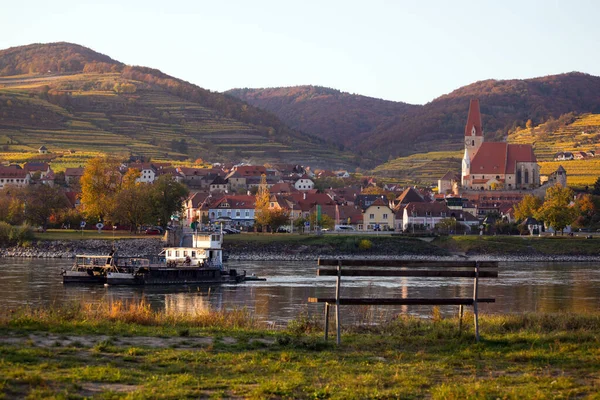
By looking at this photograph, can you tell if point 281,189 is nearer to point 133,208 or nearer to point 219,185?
point 219,185

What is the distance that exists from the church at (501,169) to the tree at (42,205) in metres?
65.9

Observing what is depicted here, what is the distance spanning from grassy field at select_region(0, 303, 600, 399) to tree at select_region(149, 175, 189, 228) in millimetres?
71702

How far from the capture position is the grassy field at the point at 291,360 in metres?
10.9

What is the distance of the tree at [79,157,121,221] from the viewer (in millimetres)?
91312

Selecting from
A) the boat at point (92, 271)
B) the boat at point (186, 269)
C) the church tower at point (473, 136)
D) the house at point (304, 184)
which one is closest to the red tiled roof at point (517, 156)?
the church tower at point (473, 136)

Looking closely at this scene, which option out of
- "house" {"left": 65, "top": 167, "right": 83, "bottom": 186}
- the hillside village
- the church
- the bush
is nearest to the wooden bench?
the hillside village

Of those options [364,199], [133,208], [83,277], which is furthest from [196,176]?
[83,277]

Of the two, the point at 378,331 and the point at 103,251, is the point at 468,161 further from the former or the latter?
the point at 378,331

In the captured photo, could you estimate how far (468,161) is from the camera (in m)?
145

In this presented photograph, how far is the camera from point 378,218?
4031 inches

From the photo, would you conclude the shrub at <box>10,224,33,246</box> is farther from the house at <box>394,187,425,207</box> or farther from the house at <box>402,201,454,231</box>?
the house at <box>394,187,425,207</box>

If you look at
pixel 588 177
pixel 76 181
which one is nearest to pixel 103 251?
pixel 76 181

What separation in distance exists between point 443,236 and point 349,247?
1279 cm

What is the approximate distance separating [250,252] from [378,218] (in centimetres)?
2800
